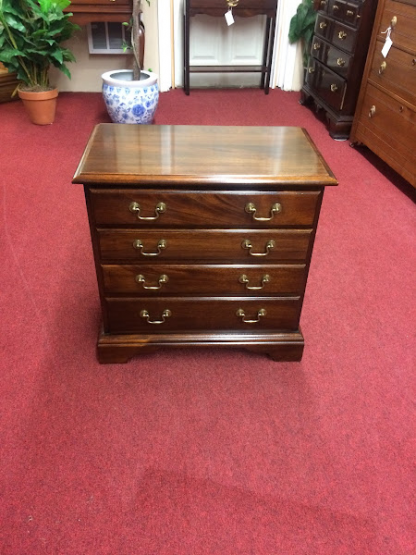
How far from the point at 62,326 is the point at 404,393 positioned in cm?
110

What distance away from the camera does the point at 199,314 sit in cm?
142

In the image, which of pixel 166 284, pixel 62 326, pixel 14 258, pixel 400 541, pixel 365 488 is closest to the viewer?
pixel 400 541

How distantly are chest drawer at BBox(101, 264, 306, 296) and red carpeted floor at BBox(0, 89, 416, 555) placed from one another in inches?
10.5

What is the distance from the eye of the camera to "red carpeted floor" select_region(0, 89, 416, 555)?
3.55ft

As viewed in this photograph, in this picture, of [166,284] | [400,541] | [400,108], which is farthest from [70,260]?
[400,108]

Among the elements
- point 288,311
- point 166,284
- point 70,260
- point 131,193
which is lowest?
point 70,260

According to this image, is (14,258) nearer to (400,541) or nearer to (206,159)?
(206,159)

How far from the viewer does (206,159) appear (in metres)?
1.27

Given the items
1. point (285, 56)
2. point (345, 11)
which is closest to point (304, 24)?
point (285, 56)

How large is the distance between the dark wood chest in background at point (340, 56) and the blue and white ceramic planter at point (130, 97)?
116cm

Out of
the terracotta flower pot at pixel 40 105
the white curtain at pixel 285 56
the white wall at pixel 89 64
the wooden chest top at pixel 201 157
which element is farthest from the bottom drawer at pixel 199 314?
the white curtain at pixel 285 56

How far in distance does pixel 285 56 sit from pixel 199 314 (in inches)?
130

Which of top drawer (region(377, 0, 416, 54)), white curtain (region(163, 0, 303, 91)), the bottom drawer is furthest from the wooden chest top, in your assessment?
white curtain (region(163, 0, 303, 91))

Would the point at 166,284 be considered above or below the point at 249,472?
above
